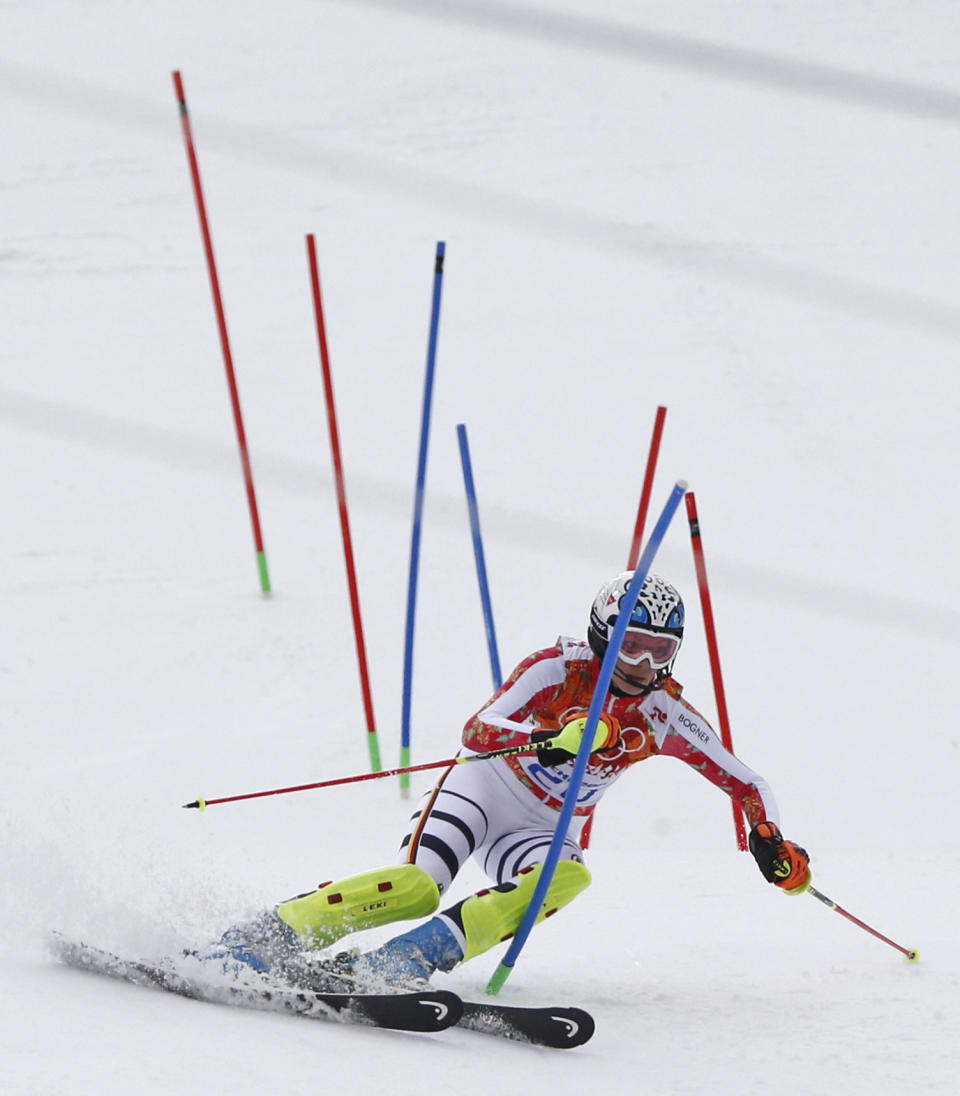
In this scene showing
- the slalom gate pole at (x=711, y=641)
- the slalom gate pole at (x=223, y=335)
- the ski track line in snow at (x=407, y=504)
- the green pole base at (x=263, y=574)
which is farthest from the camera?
the green pole base at (x=263, y=574)

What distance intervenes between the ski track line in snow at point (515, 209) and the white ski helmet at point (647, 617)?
7098mm

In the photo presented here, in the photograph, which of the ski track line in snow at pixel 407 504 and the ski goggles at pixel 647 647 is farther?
the ski track line in snow at pixel 407 504

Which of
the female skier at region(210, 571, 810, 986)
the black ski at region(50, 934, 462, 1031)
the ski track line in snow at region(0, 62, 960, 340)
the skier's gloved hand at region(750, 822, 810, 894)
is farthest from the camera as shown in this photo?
the ski track line in snow at region(0, 62, 960, 340)

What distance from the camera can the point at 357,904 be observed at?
2.86 m

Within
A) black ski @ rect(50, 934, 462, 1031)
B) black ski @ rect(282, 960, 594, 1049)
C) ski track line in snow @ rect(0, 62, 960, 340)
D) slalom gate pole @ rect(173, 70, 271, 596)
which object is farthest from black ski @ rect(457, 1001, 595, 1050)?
ski track line in snow @ rect(0, 62, 960, 340)

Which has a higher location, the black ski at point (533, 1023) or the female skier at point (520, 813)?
the female skier at point (520, 813)

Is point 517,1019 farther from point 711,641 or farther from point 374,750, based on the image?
point 374,750

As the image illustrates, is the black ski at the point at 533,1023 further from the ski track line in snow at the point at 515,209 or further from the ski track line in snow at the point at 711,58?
the ski track line in snow at the point at 711,58

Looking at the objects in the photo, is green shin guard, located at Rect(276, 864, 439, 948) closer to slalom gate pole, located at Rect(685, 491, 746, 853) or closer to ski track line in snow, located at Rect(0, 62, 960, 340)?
slalom gate pole, located at Rect(685, 491, 746, 853)

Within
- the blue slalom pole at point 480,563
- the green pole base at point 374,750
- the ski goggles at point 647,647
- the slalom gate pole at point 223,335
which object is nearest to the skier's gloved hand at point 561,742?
the ski goggles at point 647,647

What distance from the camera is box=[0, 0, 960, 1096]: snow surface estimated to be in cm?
301

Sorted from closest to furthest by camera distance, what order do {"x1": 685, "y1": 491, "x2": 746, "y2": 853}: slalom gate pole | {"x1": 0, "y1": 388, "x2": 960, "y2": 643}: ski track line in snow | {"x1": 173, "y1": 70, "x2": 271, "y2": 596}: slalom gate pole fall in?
{"x1": 685, "y1": 491, "x2": 746, "y2": 853}: slalom gate pole < {"x1": 173, "y1": 70, "x2": 271, "y2": 596}: slalom gate pole < {"x1": 0, "y1": 388, "x2": 960, "y2": 643}: ski track line in snow

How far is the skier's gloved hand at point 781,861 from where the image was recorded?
3072mm

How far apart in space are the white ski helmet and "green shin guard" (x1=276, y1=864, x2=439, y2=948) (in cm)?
65
